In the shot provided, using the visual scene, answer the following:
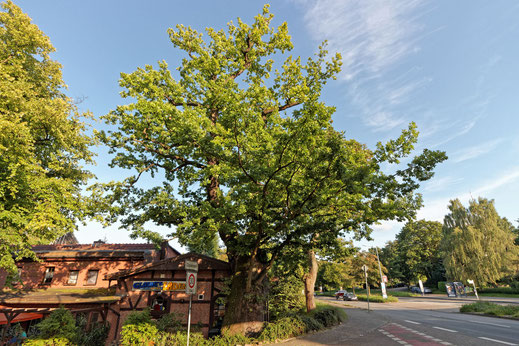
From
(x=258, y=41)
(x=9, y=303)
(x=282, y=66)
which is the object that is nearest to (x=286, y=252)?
(x=282, y=66)

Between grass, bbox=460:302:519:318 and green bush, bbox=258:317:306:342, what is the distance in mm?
15330

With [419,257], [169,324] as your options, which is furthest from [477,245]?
[169,324]

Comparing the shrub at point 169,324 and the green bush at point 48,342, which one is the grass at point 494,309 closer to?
the shrub at point 169,324

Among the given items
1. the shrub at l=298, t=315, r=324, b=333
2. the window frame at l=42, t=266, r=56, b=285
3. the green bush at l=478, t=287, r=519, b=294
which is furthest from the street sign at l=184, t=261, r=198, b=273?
the green bush at l=478, t=287, r=519, b=294

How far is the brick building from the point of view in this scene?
50.1 feet

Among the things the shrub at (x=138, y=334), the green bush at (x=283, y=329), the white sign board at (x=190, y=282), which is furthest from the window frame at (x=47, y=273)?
the white sign board at (x=190, y=282)

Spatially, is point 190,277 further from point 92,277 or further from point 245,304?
point 92,277

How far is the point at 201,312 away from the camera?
1645 centimetres

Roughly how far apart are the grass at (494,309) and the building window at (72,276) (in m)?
30.7

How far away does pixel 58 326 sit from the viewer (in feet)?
33.1

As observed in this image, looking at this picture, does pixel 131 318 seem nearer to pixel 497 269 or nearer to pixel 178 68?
pixel 178 68

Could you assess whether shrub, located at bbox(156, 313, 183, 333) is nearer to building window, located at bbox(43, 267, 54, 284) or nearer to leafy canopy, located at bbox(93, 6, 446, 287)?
leafy canopy, located at bbox(93, 6, 446, 287)

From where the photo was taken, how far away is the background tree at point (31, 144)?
36.6ft

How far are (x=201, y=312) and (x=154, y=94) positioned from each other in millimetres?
13523
